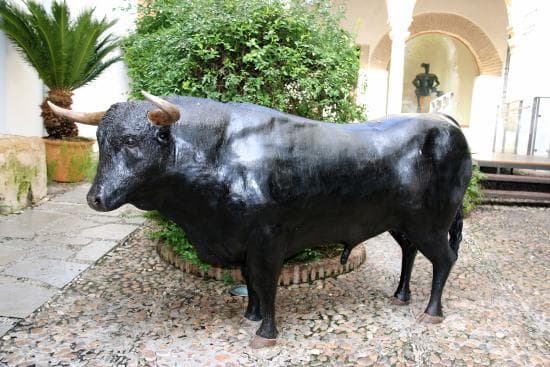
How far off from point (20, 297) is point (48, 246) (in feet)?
4.31

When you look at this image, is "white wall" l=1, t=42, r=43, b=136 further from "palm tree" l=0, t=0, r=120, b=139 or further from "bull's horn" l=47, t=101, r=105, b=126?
"bull's horn" l=47, t=101, r=105, b=126

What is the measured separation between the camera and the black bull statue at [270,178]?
7.02 feet

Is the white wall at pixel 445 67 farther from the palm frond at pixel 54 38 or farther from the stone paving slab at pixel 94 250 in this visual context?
the stone paving slab at pixel 94 250

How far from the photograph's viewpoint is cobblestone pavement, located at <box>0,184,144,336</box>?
325 centimetres

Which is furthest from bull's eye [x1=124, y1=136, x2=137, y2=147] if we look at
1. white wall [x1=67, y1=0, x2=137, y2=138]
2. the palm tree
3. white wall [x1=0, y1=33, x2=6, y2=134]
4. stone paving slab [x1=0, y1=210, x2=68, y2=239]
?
white wall [x1=67, y1=0, x2=137, y2=138]

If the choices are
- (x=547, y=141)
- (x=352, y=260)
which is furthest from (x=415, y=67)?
(x=352, y=260)

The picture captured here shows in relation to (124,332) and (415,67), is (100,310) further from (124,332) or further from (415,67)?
(415,67)

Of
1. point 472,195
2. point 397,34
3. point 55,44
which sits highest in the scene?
point 397,34

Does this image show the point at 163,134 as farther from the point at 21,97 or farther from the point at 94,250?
the point at 21,97

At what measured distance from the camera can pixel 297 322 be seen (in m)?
2.95

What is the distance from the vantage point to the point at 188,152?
2234 millimetres

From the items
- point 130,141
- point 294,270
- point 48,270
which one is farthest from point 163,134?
point 48,270

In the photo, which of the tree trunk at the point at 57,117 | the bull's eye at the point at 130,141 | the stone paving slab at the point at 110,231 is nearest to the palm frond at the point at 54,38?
the tree trunk at the point at 57,117

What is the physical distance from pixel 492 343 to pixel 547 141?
31.3 feet
